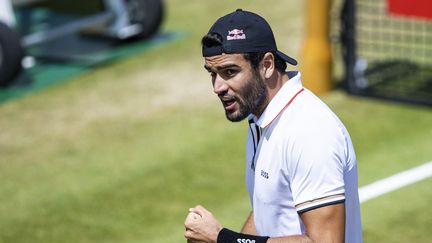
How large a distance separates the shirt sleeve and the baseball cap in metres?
0.47

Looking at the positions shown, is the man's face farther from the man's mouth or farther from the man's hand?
the man's hand

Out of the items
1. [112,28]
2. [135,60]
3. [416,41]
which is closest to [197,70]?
[135,60]

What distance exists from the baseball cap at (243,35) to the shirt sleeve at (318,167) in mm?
475

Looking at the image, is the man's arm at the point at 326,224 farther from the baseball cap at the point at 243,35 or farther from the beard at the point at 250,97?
the baseball cap at the point at 243,35

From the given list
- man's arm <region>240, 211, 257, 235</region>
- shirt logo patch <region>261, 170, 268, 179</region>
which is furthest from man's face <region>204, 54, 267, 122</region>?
man's arm <region>240, 211, 257, 235</region>

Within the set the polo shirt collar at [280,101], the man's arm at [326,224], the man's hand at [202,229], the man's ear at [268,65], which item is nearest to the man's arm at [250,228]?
the man's hand at [202,229]

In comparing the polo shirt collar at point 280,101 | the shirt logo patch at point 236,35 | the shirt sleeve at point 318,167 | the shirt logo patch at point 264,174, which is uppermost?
the shirt logo patch at point 236,35

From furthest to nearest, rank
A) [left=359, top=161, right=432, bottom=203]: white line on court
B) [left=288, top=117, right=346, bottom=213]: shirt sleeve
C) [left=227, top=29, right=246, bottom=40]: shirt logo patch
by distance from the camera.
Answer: [left=359, top=161, right=432, bottom=203]: white line on court
[left=227, top=29, right=246, bottom=40]: shirt logo patch
[left=288, top=117, right=346, bottom=213]: shirt sleeve

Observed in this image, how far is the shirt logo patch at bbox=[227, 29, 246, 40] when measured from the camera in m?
4.56

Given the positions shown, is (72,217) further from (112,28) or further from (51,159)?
(112,28)

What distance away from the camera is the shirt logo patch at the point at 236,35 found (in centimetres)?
456

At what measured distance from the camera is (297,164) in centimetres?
442

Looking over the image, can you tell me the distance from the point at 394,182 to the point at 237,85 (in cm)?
485

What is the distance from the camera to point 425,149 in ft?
32.4
